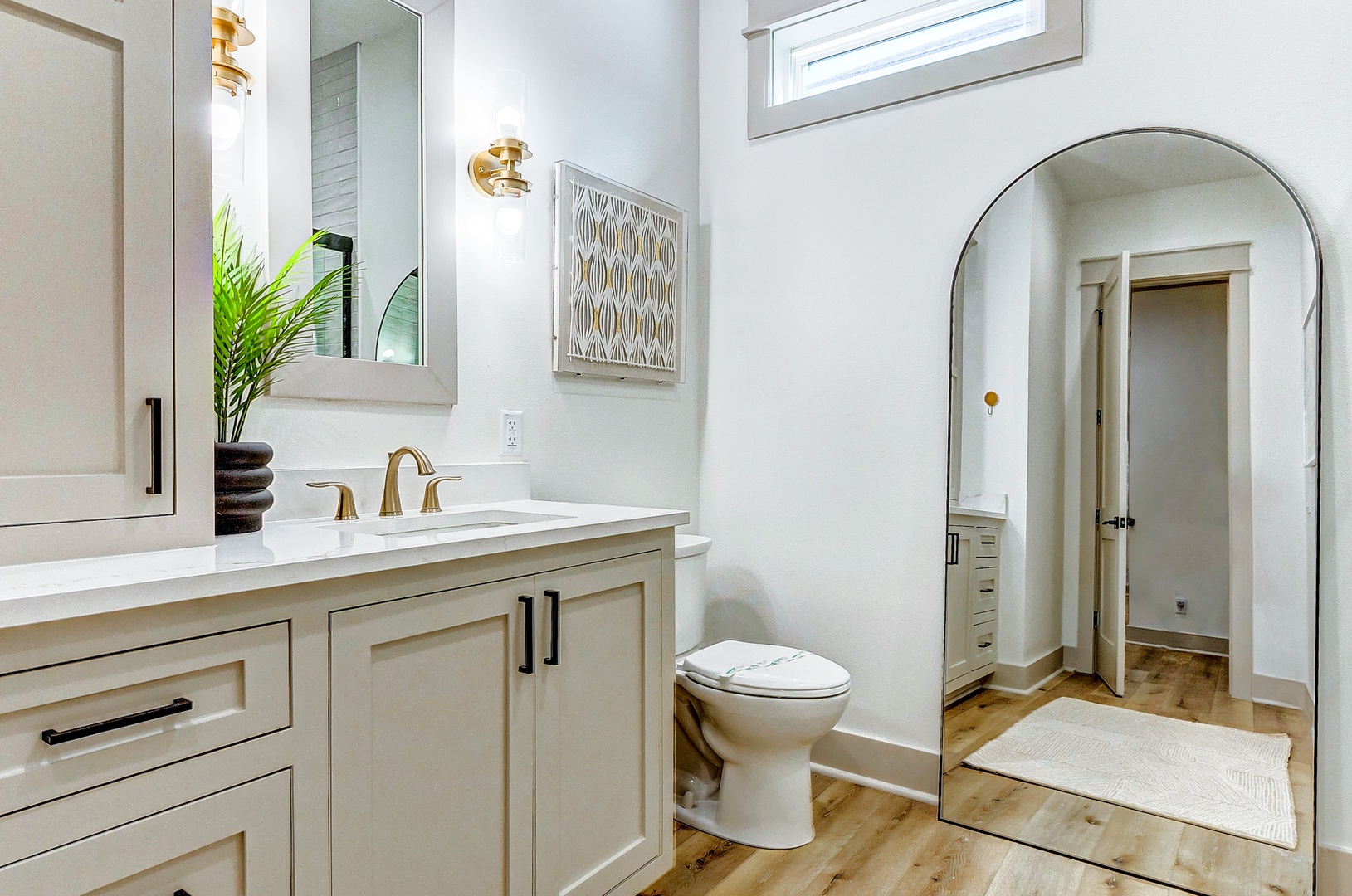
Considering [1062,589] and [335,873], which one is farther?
[1062,589]

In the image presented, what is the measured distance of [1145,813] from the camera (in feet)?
6.21

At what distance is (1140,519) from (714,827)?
4.53 ft

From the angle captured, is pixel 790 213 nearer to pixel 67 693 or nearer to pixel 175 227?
pixel 175 227

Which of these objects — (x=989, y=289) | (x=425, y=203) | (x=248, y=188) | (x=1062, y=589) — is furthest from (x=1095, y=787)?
(x=248, y=188)

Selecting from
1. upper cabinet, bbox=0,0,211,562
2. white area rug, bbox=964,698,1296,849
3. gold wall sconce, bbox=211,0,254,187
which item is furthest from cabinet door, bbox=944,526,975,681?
gold wall sconce, bbox=211,0,254,187

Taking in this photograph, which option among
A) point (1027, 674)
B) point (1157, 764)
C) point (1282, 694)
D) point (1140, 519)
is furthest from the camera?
point (1027, 674)

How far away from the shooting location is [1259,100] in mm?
1862

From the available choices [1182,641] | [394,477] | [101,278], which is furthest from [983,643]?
[101,278]

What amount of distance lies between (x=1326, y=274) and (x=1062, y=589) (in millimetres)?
954

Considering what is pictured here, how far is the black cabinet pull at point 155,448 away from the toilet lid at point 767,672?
1.39 m

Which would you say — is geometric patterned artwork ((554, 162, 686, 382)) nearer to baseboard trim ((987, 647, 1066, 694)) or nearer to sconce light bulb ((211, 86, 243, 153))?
sconce light bulb ((211, 86, 243, 153))

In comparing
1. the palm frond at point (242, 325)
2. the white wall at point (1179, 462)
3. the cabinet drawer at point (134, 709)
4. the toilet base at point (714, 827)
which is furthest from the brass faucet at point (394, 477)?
the white wall at point (1179, 462)

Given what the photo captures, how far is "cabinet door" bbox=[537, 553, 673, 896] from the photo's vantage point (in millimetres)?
1401

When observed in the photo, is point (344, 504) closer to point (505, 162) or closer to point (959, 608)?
point (505, 162)
